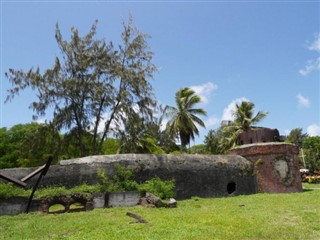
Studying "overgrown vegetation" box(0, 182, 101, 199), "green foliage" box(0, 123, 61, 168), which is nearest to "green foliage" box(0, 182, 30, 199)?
"overgrown vegetation" box(0, 182, 101, 199)

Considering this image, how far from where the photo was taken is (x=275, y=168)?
2205 cm

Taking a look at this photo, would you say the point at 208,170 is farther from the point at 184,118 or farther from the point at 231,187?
the point at 184,118

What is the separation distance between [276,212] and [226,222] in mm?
→ 3239

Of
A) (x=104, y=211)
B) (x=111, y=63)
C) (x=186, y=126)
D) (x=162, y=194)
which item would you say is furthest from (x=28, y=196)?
(x=186, y=126)

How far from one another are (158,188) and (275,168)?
10.0 m

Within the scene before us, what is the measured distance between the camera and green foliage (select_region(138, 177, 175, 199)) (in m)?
15.6

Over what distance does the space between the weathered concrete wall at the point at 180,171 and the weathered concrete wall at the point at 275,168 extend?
70 centimetres

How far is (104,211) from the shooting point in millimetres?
12898

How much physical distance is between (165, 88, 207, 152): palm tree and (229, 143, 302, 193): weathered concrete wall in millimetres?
11223

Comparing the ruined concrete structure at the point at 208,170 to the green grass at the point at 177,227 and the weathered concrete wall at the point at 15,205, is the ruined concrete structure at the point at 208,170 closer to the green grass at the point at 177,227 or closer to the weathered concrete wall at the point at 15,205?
the weathered concrete wall at the point at 15,205

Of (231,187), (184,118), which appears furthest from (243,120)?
(231,187)

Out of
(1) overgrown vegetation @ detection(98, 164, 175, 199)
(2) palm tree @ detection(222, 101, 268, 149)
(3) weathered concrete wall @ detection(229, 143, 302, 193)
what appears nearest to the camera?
(1) overgrown vegetation @ detection(98, 164, 175, 199)

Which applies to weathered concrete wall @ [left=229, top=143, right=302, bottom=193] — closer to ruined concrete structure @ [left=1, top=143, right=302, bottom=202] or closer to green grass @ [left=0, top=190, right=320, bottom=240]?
ruined concrete structure @ [left=1, top=143, right=302, bottom=202]

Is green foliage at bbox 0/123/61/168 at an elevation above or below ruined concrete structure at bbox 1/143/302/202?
above
